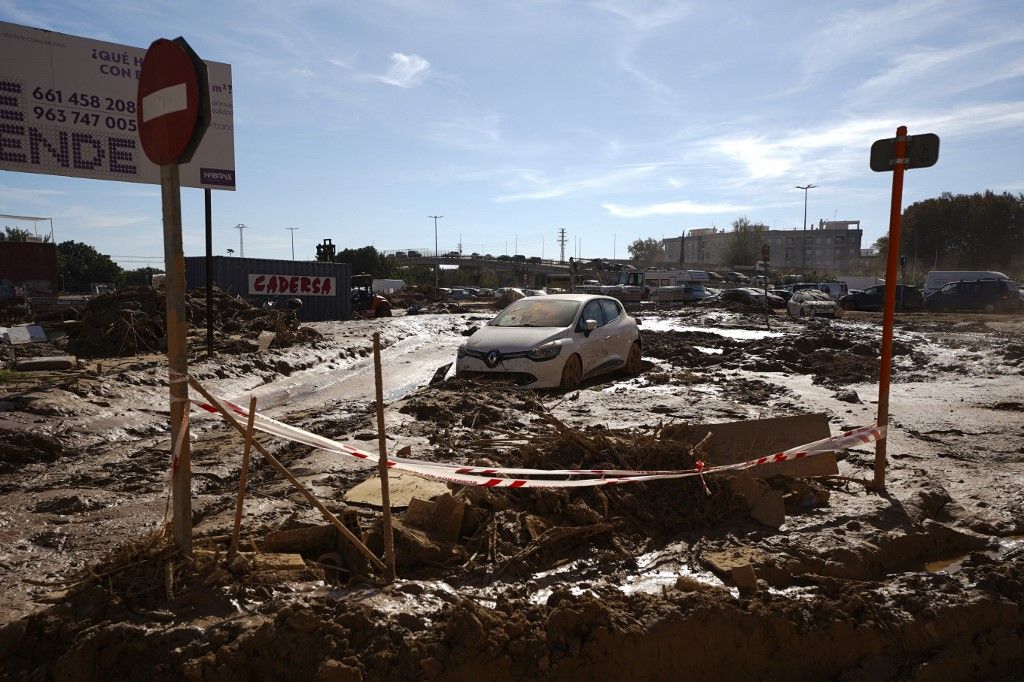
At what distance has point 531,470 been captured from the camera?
16.4ft

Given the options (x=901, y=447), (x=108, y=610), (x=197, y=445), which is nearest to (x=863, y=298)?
(x=901, y=447)

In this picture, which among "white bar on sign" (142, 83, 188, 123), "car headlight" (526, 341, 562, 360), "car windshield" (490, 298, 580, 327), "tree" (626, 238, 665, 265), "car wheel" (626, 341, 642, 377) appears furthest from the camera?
"tree" (626, 238, 665, 265)

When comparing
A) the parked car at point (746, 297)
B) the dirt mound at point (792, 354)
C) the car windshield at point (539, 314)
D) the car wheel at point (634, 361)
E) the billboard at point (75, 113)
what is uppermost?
the billboard at point (75, 113)

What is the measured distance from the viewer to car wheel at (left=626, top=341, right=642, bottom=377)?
12.7m

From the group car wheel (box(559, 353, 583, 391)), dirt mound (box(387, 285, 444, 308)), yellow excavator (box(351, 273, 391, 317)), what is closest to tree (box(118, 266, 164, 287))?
dirt mound (box(387, 285, 444, 308))

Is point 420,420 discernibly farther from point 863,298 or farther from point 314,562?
point 863,298

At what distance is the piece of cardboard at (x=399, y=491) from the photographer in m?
4.68

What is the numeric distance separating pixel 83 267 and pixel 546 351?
3174 inches

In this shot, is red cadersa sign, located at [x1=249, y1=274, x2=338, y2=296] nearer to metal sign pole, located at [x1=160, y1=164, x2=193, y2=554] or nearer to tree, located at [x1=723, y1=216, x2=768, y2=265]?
metal sign pole, located at [x1=160, y1=164, x2=193, y2=554]

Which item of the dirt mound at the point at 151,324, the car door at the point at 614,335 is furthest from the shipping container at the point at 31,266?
the car door at the point at 614,335

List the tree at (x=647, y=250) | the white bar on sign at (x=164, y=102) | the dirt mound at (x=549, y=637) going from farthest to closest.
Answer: the tree at (x=647, y=250), the white bar on sign at (x=164, y=102), the dirt mound at (x=549, y=637)

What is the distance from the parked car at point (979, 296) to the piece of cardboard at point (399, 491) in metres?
39.4

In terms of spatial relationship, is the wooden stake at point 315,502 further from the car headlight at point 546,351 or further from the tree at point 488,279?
the tree at point 488,279

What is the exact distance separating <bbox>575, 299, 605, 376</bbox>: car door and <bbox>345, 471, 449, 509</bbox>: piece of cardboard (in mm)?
6170
